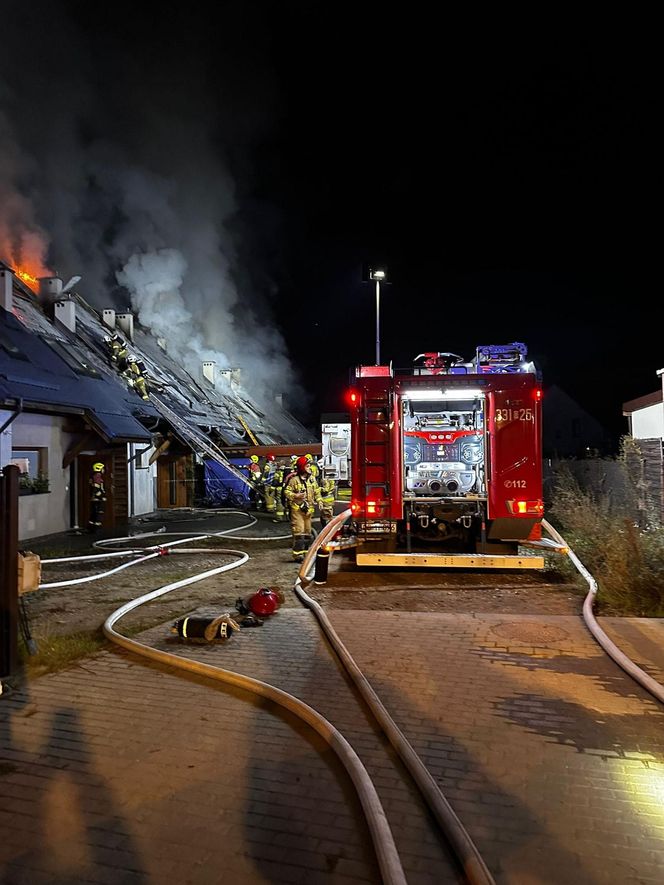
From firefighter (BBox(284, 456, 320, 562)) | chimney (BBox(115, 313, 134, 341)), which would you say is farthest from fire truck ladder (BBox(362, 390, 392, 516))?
chimney (BBox(115, 313, 134, 341))

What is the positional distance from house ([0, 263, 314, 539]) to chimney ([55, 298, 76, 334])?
0.09 ft

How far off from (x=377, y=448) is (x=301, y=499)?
1990mm

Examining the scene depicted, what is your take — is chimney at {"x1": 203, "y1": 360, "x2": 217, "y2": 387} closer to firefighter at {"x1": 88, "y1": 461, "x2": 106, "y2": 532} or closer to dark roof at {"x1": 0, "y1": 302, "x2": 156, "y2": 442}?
dark roof at {"x1": 0, "y1": 302, "x2": 156, "y2": 442}

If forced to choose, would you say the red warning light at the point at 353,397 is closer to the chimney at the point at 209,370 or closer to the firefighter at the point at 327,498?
the firefighter at the point at 327,498

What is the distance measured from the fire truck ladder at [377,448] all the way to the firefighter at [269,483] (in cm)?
802

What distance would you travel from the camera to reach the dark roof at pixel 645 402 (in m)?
11.6

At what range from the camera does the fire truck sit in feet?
23.7

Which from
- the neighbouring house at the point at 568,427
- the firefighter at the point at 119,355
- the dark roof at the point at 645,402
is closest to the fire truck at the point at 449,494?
the dark roof at the point at 645,402

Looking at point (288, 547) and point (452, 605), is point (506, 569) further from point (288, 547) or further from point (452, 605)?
point (288, 547)

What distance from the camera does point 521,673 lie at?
423cm

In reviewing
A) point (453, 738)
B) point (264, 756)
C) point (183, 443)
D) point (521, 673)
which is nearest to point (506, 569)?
point (521, 673)

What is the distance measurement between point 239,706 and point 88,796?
3.73ft

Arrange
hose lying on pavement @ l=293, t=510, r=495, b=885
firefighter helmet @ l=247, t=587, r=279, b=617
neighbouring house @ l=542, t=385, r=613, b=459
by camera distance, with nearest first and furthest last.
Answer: hose lying on pavement @ l=293, t=510, r=495, b=885
firefighter helmet @ l=247, t=587, r=279, b=617
neighbouring house @ l=542, t=385, r=613, b=459

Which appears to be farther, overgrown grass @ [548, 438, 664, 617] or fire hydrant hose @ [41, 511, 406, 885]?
overgrown grass @ [548, 438, 664, 617]
